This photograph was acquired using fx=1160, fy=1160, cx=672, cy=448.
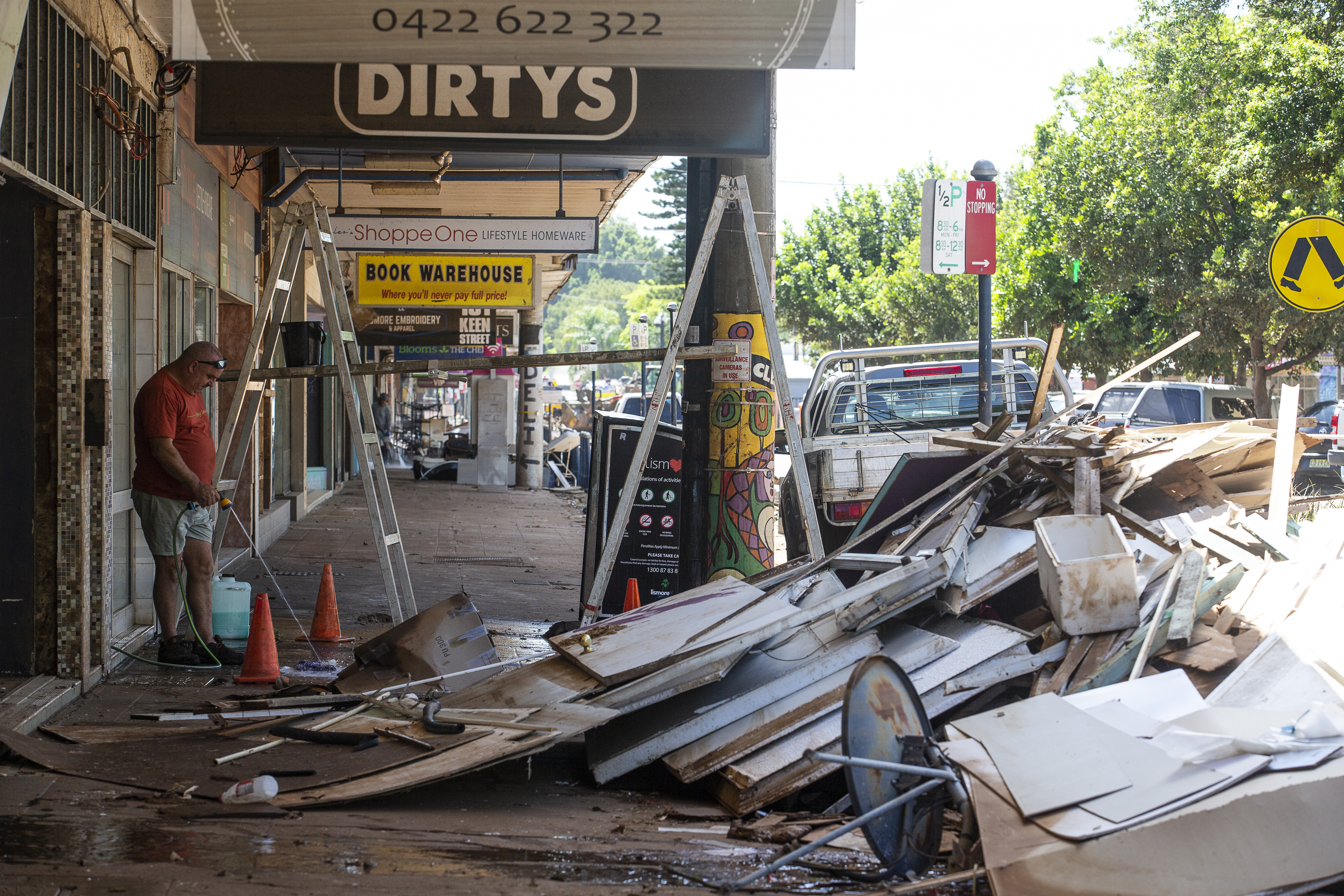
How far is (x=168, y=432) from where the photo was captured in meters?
6.41

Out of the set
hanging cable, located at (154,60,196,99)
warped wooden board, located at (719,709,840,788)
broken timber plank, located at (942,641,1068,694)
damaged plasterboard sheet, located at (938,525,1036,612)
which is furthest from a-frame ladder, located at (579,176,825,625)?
hanging cable, located at (154,60,196,99)

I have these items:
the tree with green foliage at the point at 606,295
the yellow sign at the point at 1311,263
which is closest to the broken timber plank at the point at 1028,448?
the yellow sign at the point at 1311,263

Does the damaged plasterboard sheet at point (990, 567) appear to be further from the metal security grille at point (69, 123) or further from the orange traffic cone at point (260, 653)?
the metal security grille at point (69, 123)

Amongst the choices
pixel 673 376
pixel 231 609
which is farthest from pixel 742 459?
pixel 231 609

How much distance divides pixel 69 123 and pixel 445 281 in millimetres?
8584

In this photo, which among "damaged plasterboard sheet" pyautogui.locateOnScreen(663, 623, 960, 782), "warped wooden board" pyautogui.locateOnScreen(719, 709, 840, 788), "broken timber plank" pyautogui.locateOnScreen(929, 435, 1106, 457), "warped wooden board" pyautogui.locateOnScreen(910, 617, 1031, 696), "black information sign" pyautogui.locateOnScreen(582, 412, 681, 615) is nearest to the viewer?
"warped wooden board" pyautogui.locateOnScreen(719, 709, 840, 788)

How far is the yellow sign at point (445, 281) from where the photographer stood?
14.0 metres

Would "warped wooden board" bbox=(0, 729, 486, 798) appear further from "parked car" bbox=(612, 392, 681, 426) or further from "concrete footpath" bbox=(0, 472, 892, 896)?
"parked car" bbox=(612, 392, 681, 426)

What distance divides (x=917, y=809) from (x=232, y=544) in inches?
358

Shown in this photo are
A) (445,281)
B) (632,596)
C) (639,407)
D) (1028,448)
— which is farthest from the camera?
(639,407)

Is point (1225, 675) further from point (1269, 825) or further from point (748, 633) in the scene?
point (748, 633)

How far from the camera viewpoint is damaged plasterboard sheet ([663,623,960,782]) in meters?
4.51

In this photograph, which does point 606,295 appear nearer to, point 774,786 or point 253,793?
point 774,786

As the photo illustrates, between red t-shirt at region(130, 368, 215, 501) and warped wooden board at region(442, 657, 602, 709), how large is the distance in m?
2.40
